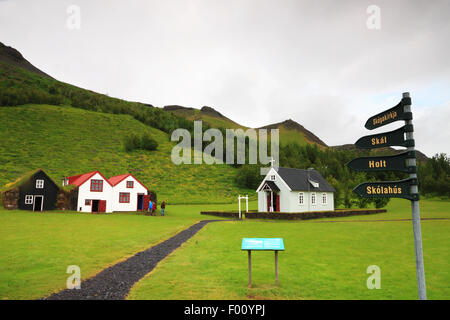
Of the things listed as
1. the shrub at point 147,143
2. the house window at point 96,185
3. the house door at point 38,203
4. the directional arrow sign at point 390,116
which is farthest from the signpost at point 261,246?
the shrub at point 147,143

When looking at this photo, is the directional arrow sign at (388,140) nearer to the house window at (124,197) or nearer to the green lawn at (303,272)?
the green lawn at (303,272)

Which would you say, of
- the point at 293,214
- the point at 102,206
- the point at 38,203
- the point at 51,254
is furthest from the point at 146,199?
the point at 51,254

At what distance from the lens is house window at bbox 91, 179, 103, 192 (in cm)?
4694

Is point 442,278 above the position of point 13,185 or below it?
below

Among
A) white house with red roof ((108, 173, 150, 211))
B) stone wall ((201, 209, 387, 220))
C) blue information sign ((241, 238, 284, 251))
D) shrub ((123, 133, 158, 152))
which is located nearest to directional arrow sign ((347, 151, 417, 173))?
blue information sign ((241, 238, 284, 251))

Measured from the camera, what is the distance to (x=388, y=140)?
271 inches

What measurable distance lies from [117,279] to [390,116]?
1029 centimetres

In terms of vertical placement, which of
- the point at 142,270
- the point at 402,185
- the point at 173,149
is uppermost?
the point at 173,149

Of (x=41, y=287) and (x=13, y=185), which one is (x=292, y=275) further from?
(x=13, y=185)

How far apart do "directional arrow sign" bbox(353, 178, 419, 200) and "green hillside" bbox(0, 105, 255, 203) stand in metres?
62.6

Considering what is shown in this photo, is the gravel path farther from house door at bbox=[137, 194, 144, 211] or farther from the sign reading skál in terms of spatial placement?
house door at bbox=[137, 194, 144, 211]
